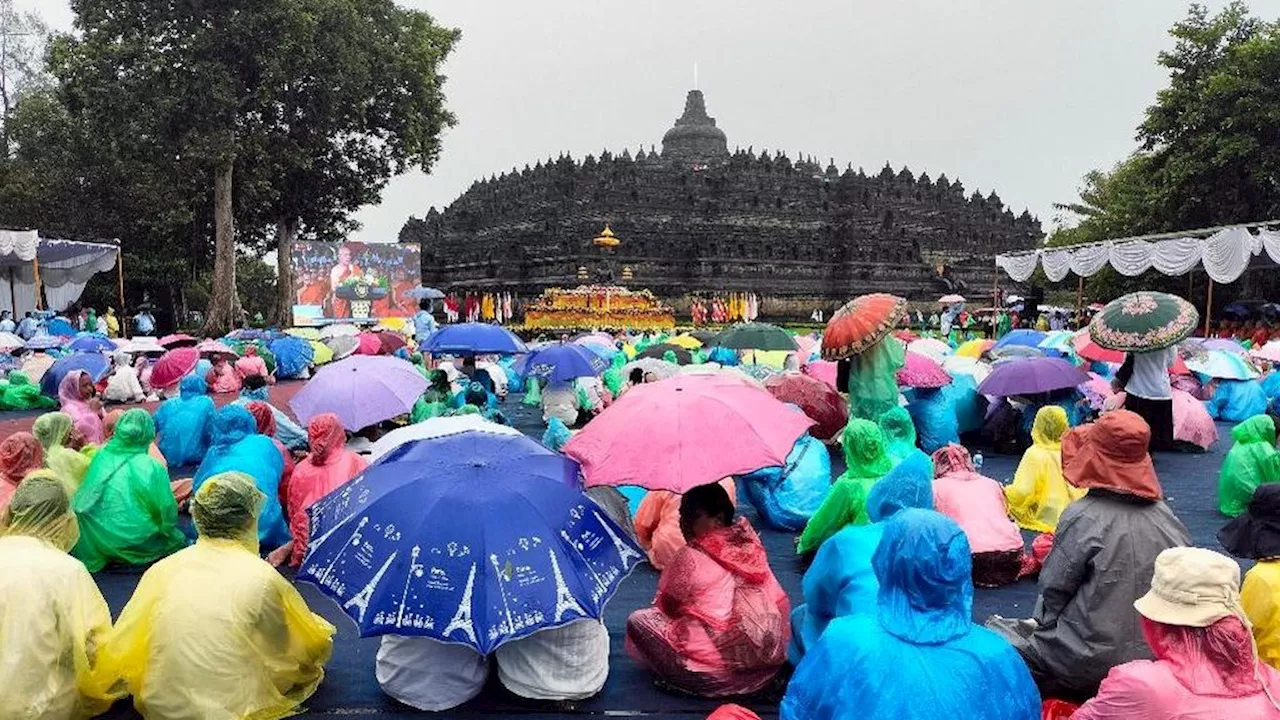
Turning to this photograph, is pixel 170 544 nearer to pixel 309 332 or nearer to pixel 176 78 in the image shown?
pixel 309 332

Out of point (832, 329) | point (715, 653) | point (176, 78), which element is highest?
point (176, 78)

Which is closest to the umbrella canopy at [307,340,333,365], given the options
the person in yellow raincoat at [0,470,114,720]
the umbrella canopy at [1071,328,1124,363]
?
the umbrella canopy at [1071,328,1124,363]

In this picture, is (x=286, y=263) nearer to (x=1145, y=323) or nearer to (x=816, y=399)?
(x=816, y=399)

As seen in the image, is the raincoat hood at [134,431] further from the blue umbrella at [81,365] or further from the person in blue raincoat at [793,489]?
the blue umbrella at [81,365]

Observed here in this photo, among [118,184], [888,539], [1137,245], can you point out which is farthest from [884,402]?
[118,184]

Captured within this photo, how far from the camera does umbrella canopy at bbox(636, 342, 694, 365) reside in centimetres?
1292

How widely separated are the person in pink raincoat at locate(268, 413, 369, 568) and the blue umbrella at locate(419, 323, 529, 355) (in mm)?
5067

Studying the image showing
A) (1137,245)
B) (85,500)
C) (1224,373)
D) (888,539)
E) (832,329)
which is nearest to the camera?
(888,539)

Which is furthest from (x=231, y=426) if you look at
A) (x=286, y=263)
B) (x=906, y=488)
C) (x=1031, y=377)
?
(x=286, y=263)

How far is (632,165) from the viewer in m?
43.1

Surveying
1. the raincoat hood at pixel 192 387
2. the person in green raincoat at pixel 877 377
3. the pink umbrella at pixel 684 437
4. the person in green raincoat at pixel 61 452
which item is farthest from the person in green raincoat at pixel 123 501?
the person in green raincoat at pixel 877 377

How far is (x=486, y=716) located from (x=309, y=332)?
19648mm

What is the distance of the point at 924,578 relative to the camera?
8.80ft

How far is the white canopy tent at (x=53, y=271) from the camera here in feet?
76.6
